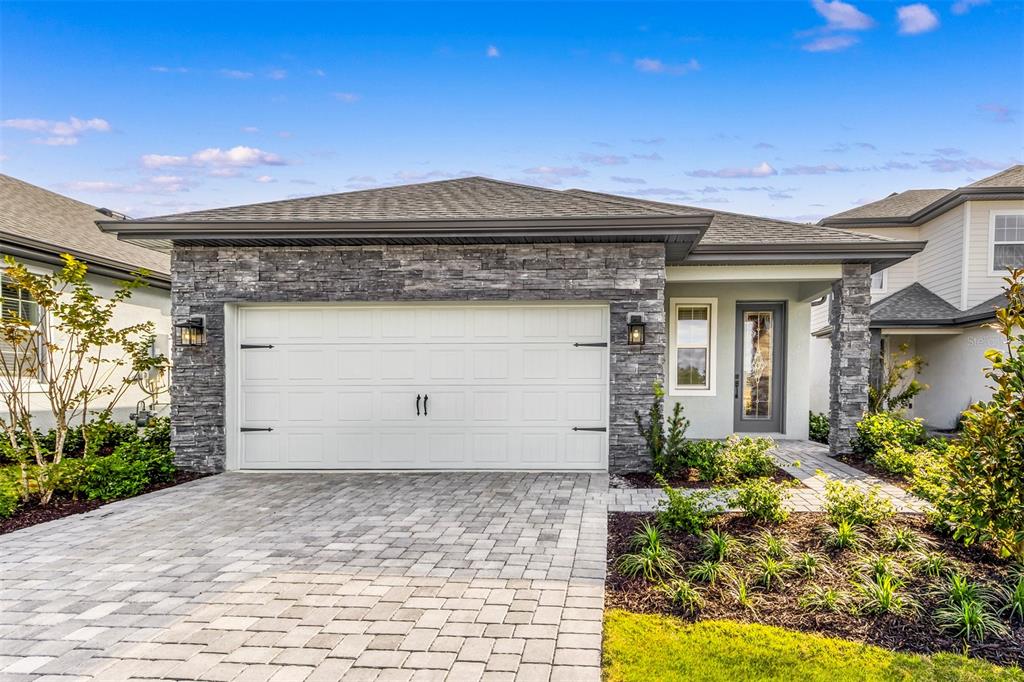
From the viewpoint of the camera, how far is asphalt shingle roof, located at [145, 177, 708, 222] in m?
7.15

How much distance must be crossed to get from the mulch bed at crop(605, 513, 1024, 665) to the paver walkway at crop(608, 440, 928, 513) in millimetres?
999

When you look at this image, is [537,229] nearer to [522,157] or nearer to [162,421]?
[162,421]

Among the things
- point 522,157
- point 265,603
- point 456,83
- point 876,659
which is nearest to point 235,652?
point 265,603

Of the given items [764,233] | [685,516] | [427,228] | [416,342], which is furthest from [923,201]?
[685,516]

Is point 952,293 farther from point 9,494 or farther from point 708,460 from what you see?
point 9,494

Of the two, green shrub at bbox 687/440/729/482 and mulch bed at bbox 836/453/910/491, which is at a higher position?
green shrub at bbox 687/440/729/482

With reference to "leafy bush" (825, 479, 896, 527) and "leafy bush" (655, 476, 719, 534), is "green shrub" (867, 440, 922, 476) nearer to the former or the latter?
"leafy bush" (825, 479, 896, 527)

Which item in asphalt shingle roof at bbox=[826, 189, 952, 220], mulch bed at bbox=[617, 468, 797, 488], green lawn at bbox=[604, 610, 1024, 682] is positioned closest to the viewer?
green lawn at bbox=[604, 610, 1024, 682]

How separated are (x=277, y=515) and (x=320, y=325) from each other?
2.84m

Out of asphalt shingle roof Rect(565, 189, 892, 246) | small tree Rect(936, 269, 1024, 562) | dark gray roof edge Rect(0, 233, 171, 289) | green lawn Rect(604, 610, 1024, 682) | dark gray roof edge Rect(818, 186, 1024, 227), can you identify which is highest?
dark gray roof edge Rect(818, 186, 1024, 227)

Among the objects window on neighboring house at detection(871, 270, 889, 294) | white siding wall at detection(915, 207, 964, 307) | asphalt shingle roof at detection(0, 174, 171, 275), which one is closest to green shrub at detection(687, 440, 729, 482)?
white siding wall at detection(915, 207, 964, 307)

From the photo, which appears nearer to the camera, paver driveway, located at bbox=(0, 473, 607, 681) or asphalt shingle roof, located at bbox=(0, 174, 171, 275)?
paver driveway, located at bbox=(0, 473, 607, 681)

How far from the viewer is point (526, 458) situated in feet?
24.8

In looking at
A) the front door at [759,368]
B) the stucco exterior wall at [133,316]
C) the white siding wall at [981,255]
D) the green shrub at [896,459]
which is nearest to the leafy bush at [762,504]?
the green shrub at [896,459]
